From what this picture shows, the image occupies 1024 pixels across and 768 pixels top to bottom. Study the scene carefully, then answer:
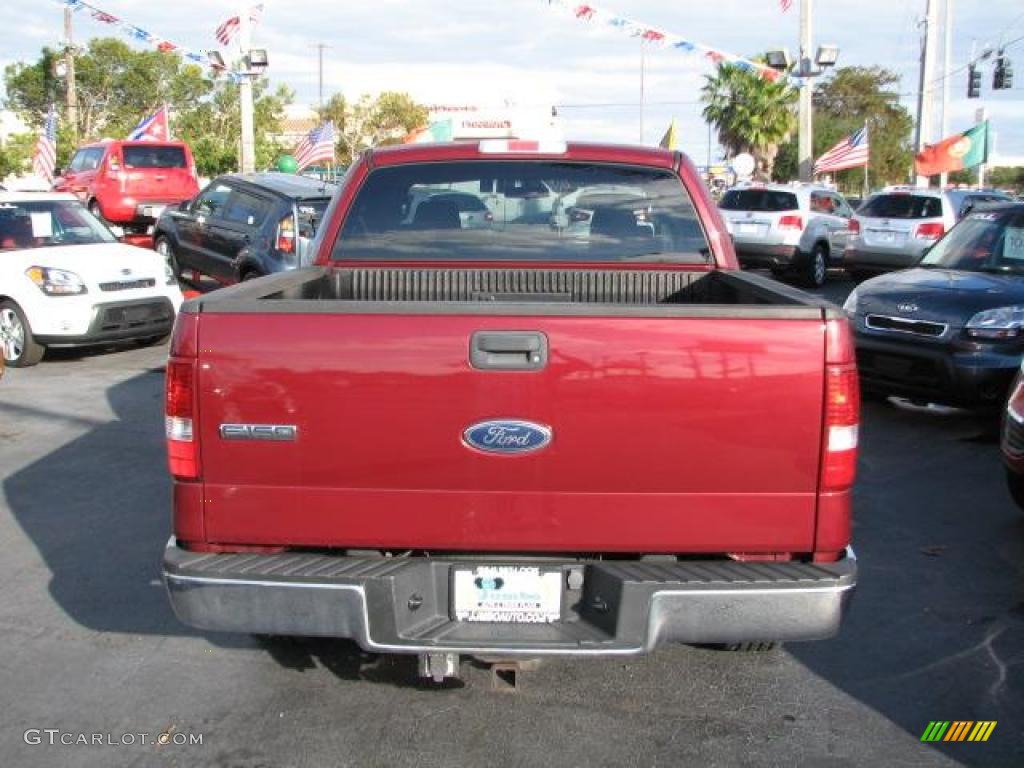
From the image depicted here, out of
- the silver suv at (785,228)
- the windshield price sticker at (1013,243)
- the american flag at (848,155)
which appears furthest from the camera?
the american flag at (848,155)

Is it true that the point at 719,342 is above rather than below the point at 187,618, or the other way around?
above

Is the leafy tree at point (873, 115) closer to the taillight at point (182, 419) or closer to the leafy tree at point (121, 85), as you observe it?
the leafy tree at point (121, 85)

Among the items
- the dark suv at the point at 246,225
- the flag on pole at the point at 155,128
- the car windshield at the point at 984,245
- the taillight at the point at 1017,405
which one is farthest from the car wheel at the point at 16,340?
the flag on pole at the point at 155,128

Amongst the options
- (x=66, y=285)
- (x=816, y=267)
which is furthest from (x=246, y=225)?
(x=816, y=267)

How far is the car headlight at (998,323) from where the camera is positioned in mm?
7734

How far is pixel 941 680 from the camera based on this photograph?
13.2 feet

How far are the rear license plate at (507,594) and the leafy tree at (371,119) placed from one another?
49.9m

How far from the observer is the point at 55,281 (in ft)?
33.9

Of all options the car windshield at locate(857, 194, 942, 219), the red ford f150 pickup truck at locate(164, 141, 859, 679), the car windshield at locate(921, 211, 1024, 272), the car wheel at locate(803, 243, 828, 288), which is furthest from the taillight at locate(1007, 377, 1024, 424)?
the car wheel at locate(803, 243, 828, 288)

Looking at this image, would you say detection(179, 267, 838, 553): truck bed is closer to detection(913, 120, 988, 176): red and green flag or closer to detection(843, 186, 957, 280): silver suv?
detection(843, 186, 957, 280): silver suv

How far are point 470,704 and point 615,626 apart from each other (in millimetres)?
971

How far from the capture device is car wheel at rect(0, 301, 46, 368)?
404 inches

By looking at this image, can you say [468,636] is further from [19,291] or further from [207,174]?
[207,174]

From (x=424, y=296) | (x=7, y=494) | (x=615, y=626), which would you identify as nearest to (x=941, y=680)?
(x=615, y=626)
